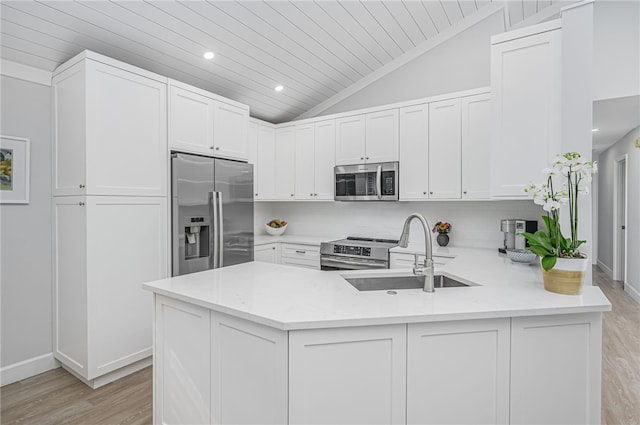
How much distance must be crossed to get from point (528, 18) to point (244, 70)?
3.00 metres

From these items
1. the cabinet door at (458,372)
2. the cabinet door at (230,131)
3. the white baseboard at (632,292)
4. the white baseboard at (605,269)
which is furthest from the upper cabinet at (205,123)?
the white baseboard at (605,269)

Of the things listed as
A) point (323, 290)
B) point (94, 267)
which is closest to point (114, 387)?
point (94, 267)

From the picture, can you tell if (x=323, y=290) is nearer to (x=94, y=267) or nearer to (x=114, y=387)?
(x=94, y=267)

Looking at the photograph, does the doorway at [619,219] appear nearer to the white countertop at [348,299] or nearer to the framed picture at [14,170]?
the white countertop at [348,299]

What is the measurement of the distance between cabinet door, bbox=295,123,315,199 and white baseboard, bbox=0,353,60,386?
288 cm

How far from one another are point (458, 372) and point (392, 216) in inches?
109

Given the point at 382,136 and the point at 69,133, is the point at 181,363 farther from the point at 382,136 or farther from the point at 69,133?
the point at 382,136

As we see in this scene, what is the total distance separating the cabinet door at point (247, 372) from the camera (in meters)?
1.31

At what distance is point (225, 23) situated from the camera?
2.77 m

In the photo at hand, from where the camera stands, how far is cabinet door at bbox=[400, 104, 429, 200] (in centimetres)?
352

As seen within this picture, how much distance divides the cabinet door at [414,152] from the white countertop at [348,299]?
1603 mm

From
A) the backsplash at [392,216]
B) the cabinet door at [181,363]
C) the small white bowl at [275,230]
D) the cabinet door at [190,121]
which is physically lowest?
the cabinet door at [181,363]

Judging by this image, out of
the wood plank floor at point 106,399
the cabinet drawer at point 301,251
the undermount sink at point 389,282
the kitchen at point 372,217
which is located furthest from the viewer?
the cabinet drawer at point 301,251

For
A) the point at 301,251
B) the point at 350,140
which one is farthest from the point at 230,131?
the point at 301,251
